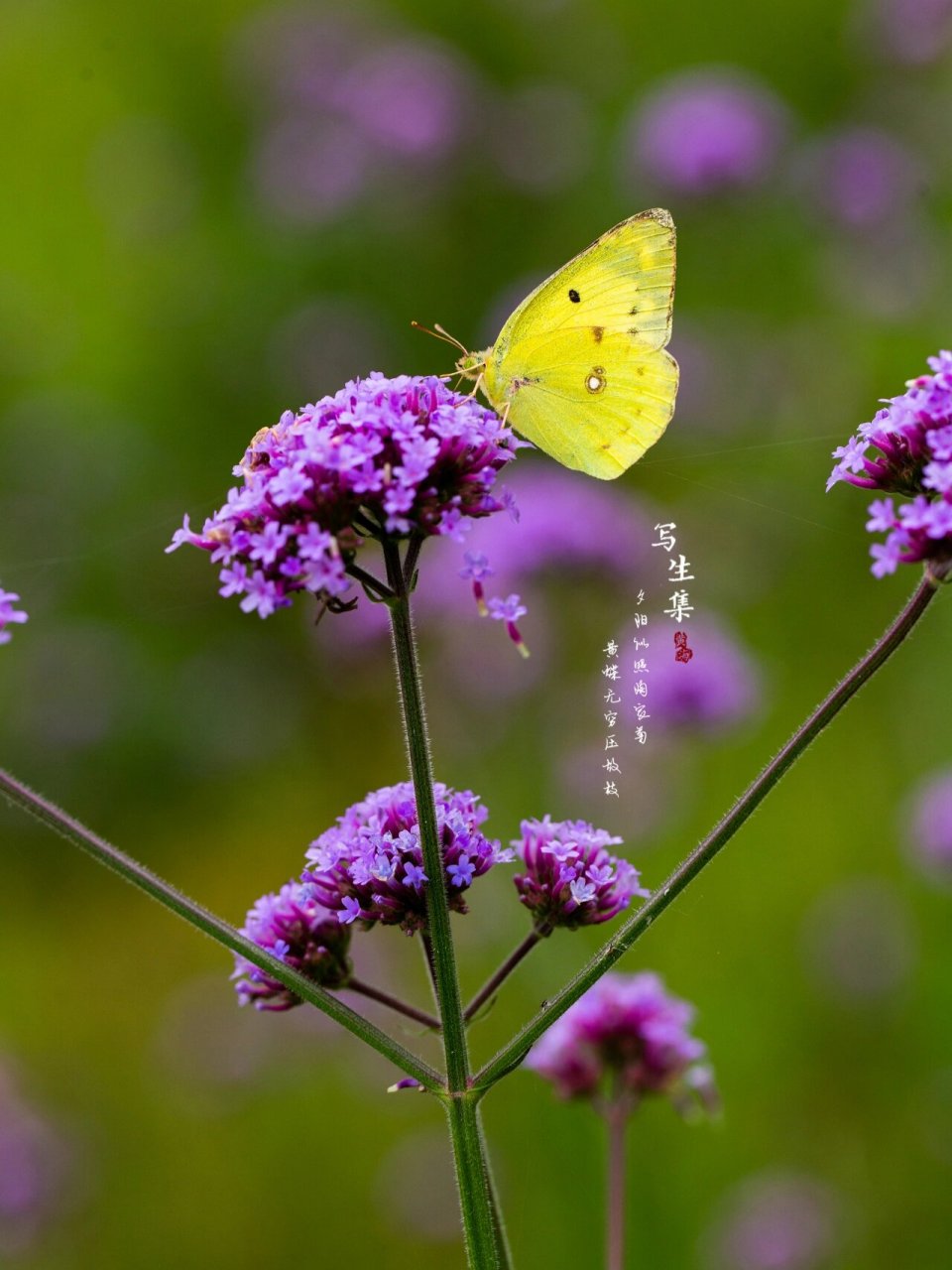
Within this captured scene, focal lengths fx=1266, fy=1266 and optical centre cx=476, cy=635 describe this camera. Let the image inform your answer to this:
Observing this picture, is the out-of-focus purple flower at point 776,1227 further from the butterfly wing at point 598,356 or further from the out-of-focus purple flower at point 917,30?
the out-of-focus purple flower at point 917,30

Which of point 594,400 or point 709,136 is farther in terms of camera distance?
point 709,136

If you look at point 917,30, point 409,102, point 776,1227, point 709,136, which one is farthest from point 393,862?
point 917,30

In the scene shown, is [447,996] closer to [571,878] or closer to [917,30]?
[571,878]

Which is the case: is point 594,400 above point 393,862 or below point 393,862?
above

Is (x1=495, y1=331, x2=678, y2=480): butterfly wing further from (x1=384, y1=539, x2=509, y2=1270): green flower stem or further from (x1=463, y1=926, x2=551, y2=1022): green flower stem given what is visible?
(x1=463, y1=926, x2=551, y2=1022): green flower stem

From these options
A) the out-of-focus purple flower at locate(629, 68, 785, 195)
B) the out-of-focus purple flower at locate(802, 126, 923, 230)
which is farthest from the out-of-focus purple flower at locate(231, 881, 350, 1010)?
the out-of-focus purple flower at locate(802, 126, 923, 230)
